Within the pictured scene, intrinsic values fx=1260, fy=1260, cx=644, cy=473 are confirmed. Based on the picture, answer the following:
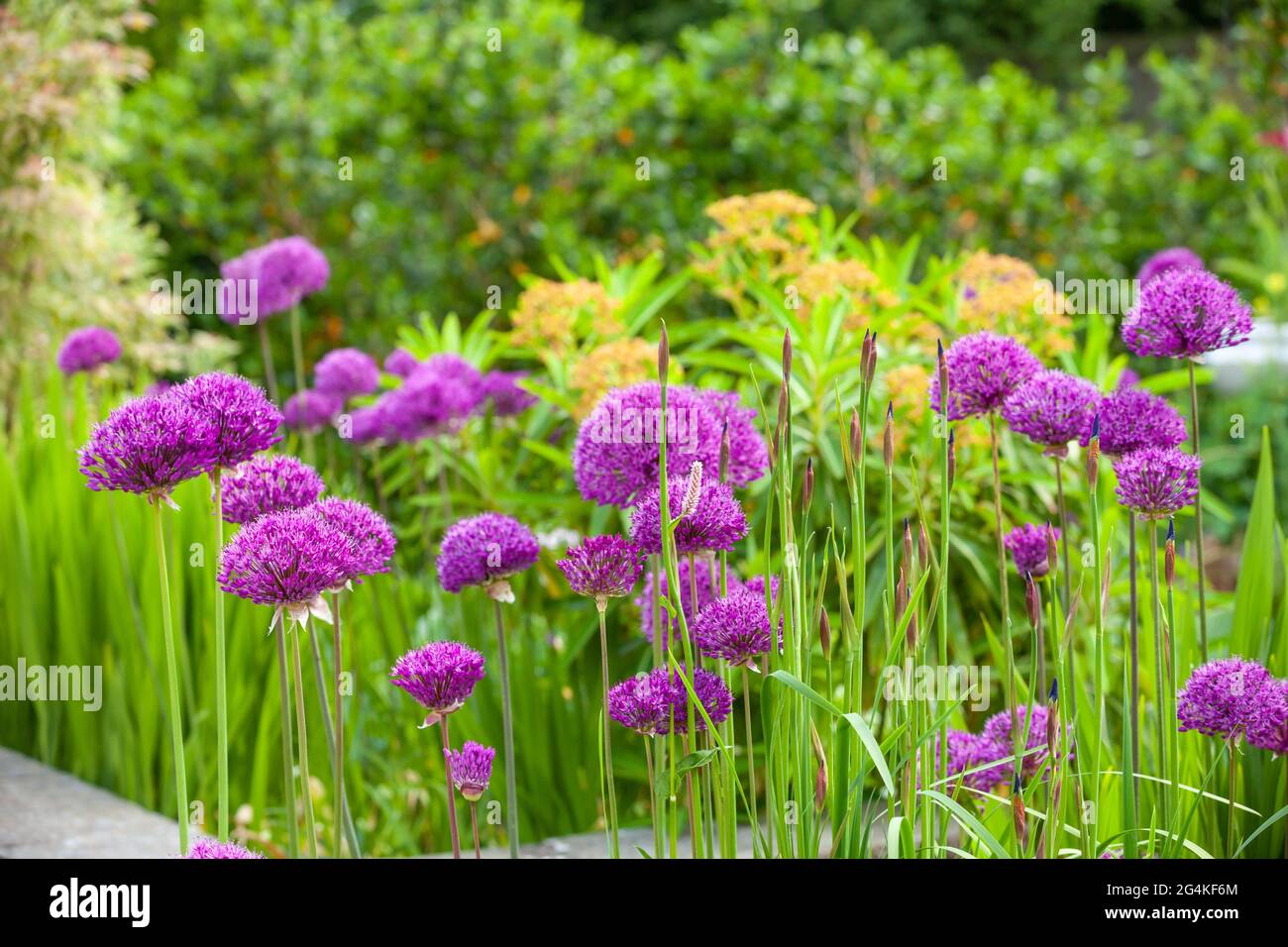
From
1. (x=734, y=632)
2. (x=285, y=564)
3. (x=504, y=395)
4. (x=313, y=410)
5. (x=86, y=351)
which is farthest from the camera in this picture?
(x=313, y=410)

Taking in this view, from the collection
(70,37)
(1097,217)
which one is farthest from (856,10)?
(70,37)

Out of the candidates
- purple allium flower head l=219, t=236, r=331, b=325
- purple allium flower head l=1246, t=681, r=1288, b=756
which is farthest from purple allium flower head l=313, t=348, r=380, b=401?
purple allium flower head l=1246, t=681, r=1288, b=756

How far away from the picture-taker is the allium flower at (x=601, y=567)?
4.67 feet

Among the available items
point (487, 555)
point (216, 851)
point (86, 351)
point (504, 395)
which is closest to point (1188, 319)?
point (487, 555)

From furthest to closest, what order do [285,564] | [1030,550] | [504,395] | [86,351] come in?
[504,395], [86,351], [1030,550], [285,564]

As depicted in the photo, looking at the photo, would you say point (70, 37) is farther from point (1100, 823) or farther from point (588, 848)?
point (1100, 823)

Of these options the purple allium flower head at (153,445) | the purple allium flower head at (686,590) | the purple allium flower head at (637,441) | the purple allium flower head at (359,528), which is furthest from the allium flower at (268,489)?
the purple allium flower head at (686,590)

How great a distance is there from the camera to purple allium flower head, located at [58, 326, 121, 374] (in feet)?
10.4

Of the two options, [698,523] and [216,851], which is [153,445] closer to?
[216,851]

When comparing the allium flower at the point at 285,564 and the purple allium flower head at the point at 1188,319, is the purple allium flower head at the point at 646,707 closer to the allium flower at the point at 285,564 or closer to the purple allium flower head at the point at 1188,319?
the allium flower at the point at 285,564

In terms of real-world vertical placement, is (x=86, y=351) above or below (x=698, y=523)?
above

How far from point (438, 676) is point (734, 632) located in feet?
1.10

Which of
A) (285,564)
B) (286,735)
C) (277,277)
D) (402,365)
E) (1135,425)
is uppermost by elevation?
(277,277)

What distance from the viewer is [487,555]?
1565 mm
